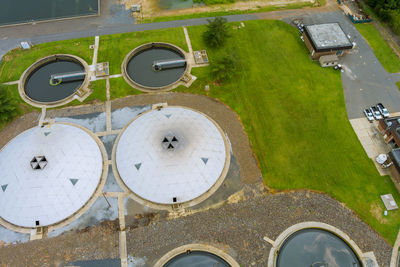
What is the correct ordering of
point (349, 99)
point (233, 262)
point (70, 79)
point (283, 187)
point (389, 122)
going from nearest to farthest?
point (233, 262)
point (283, 187)
point (389, 122)
point (349, 99)
point (70, 79)

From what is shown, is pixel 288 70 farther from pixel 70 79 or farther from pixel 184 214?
pixel 70 79

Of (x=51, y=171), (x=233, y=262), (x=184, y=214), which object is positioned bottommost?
(x=233, y=262)

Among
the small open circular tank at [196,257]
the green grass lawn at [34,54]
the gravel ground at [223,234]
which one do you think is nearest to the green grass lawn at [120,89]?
the green grass lawn at [34,54]

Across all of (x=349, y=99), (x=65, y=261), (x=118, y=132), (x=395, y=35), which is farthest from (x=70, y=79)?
(x=395, y=35)

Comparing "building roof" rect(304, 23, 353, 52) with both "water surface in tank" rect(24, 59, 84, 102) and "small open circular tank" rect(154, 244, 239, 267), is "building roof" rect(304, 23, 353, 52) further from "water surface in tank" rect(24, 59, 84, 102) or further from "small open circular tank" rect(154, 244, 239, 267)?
"water surface in tank" rect(24, 59, 84, 102)

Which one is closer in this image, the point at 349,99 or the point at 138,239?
the point at 138,239

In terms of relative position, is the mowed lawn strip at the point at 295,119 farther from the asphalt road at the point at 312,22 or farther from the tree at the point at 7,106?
the tree at the point at 7,106

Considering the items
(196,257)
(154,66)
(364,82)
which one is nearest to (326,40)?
(364,82)

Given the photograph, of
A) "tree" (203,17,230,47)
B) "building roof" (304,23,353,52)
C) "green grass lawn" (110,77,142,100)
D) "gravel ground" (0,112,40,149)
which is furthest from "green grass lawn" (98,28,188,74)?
"building roof" (304,23,353,52)
